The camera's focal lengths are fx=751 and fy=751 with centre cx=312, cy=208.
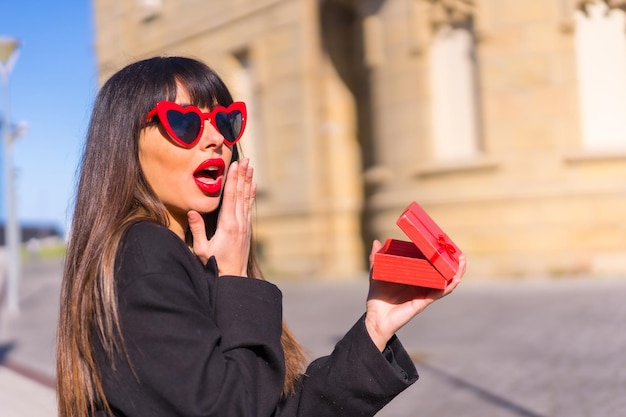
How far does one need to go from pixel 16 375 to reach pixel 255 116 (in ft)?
32.0

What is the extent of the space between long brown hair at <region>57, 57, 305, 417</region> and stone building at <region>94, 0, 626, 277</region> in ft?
22.5

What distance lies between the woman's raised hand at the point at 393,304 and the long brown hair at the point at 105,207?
31 centimetres

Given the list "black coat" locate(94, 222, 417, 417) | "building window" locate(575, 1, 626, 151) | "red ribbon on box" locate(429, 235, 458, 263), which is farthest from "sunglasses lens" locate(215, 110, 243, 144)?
"building window" locate(575, 1, 626, 151)

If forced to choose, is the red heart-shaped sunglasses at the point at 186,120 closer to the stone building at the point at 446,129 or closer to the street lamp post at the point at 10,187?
the stone building at the point at 446,129

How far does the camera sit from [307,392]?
1809 millimetres

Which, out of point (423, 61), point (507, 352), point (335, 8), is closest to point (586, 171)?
point (423, 61)

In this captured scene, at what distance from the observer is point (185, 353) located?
1473 mm

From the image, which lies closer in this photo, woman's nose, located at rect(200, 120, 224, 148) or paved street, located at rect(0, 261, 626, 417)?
woman's nose, located at rect(200, 120, 224, 148)

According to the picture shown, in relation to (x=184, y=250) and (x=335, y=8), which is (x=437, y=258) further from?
(x=335, y=8)

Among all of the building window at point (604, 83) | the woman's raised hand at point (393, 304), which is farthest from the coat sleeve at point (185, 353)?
the building window at point (604, 83)

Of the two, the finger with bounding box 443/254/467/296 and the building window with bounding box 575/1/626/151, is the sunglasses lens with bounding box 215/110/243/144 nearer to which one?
the finger with bounding box 443/254/467/296

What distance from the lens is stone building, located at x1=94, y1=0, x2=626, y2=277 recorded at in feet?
34.4

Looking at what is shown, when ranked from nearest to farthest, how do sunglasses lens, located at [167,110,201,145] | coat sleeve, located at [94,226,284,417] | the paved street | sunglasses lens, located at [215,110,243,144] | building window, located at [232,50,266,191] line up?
coat sleeve, located at [94,226,284,417]
sunglasses lens, located at [167,110,201,145]
sunglasses lens, located at [215,110,243,144]
the paved street
building window, located at [232,50,266,191]

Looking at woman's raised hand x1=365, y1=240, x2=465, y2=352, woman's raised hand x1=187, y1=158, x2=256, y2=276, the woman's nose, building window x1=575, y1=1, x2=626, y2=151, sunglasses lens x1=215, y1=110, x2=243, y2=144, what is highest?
building window x1=575, y1=1, x2=626, y2=151
